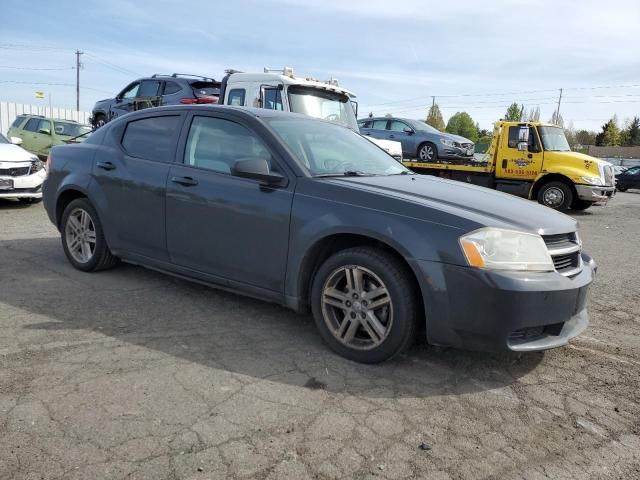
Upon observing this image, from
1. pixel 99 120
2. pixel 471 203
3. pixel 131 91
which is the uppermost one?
pixel 131 91

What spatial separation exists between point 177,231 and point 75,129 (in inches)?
592

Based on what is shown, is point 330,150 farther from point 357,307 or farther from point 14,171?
point 14,171

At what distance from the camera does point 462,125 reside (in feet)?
325

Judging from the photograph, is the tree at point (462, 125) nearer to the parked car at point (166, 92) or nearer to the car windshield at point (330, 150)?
the parked car at point (166, 92)

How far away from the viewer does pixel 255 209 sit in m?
3.76

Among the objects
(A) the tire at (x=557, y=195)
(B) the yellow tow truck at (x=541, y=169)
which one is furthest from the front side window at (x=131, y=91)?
(A) the tire at (x=557, y=195)

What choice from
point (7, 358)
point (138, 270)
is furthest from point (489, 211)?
point (138, 270)

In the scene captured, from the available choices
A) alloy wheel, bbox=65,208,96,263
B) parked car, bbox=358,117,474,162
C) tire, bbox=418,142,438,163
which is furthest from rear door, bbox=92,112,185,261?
tire, bbox=418,142,438,163

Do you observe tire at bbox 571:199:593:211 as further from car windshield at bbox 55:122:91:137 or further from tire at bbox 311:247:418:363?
car windshield at bbox 55:122:91:137

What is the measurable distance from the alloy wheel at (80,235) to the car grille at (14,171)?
15.2ft

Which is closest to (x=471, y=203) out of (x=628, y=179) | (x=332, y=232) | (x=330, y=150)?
(x=332, y=232)

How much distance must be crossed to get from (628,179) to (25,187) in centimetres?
2797

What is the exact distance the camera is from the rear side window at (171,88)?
12.4m

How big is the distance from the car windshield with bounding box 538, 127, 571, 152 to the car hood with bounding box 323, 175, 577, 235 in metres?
9.95
